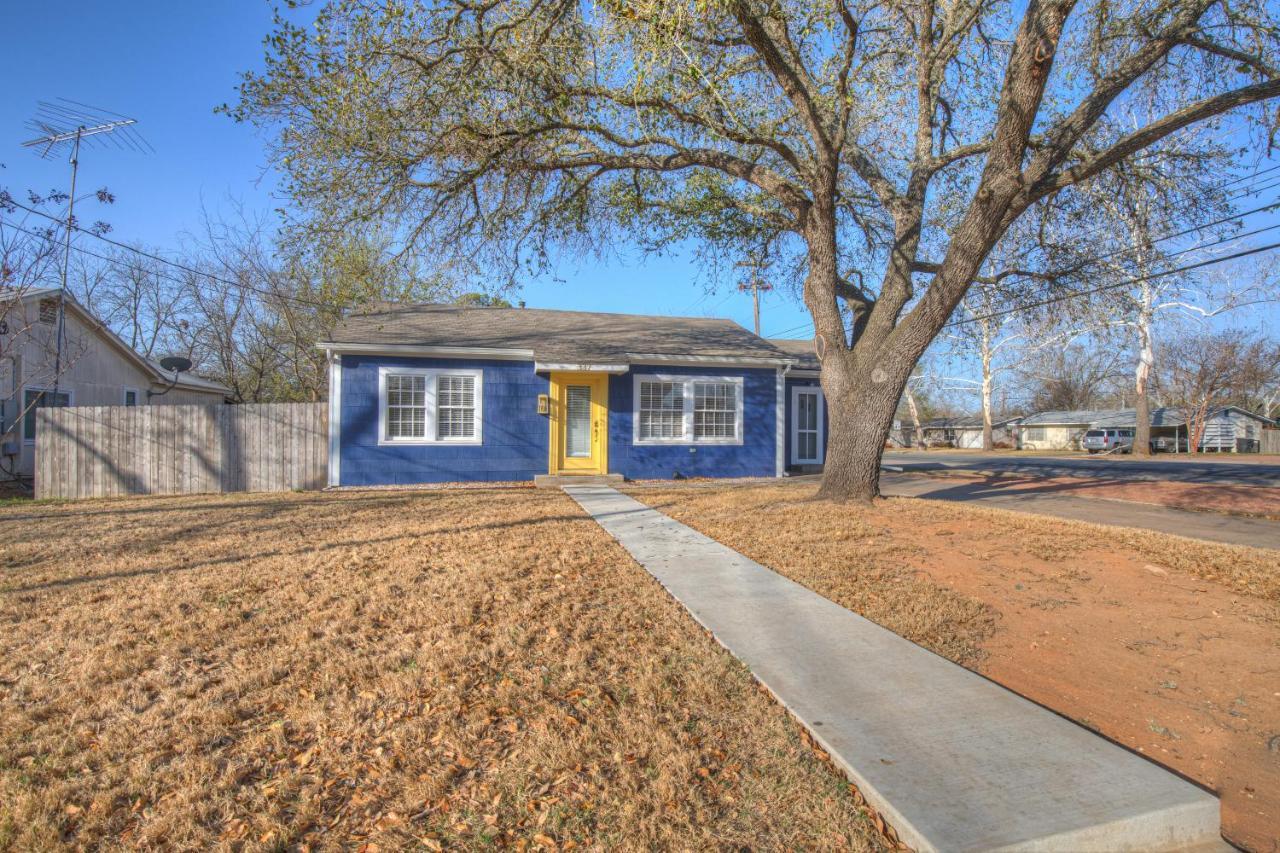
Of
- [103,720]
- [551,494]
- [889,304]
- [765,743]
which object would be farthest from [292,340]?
[765,743]

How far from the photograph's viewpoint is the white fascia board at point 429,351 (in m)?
12.3

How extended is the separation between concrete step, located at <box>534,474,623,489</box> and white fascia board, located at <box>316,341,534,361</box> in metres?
2.52

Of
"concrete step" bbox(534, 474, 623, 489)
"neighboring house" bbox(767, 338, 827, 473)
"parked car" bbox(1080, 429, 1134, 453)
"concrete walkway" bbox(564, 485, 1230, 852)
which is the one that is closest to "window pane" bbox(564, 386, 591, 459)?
"concrete step" bbox(534, 474, 623, 489)

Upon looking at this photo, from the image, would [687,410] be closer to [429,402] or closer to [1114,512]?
[429,402]

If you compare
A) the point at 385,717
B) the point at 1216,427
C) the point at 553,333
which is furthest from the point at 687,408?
the point at 1216,427

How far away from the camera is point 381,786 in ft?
8.45

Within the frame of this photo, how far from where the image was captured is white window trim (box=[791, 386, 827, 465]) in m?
Result: 16.6

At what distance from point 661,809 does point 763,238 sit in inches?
478

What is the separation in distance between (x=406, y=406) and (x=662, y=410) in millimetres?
5404

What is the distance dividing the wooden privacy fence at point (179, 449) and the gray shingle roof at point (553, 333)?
A: 220cm

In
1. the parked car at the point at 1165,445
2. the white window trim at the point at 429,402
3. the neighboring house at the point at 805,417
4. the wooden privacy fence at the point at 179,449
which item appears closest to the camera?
the wooden privacy fence at the point at 179,449

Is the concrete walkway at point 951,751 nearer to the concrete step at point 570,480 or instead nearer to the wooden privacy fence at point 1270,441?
the concrete step at point 570,480

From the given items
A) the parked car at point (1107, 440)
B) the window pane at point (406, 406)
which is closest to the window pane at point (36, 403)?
the window pane at point (406, 406)

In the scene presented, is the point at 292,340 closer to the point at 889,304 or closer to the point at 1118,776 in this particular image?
the point at 889,304
